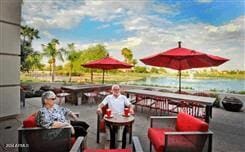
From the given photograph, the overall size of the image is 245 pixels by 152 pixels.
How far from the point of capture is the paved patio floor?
4.13m

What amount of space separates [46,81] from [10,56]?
668 centimetres

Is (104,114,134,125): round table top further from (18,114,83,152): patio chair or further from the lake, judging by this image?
the lake

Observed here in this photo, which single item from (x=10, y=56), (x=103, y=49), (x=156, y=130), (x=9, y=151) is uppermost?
(x=103, y=49)

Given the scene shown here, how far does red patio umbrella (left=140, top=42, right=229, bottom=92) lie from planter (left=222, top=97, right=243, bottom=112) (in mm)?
2503

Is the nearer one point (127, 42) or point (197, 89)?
point (197, 89)

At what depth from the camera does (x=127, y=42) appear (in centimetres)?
1319

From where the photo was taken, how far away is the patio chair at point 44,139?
110 inches

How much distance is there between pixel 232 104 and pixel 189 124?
18.0 ft

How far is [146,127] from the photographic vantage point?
5402mm

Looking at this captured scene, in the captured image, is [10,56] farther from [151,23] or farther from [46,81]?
[151,23]

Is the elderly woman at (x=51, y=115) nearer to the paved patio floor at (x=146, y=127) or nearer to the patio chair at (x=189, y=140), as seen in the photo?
the paved patio floor at (x=146, y=127)

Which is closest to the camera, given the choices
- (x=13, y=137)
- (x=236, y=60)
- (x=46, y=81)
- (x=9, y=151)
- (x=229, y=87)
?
(x=9, y=151)

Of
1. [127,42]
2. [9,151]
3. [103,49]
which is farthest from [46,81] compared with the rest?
[9,151]

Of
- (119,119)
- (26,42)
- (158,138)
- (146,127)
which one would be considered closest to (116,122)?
(119,119)
